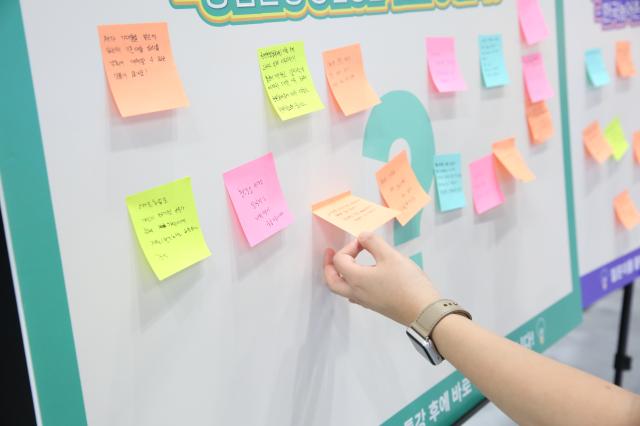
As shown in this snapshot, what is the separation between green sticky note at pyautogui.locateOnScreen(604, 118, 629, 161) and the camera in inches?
54.6

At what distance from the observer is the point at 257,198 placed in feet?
2.39

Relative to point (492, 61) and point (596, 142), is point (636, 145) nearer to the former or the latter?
point (596, 142)

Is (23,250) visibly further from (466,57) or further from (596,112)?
(596,112)

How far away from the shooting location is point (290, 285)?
0.79m

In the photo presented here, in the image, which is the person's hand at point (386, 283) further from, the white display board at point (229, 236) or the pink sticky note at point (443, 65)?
the pink sticky note at point (443, 65)

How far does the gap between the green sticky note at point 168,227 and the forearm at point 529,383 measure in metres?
0.31

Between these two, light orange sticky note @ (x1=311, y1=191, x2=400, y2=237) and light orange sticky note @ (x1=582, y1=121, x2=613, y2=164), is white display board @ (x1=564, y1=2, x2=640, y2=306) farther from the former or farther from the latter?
light orange sticky note @ (x1=311, y1=191, x2=400, y2=237)

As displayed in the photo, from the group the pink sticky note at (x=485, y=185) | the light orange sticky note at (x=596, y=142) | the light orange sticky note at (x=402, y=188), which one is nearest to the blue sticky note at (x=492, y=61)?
the pink sticky note at (x=485, y=185)

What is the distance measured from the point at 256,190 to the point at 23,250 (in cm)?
26

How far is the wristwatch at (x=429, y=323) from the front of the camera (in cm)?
75

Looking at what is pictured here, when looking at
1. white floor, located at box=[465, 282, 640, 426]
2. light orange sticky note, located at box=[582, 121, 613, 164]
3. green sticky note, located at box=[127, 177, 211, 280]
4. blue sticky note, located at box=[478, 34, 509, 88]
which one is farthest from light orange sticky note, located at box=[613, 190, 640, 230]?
green sticky note, located at box=[127, 177, 211, 280]

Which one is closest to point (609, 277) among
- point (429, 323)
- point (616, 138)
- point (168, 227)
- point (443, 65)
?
point (616, 138)

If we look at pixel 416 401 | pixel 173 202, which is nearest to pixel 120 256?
pixel 173 202

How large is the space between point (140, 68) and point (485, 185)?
65 cm
